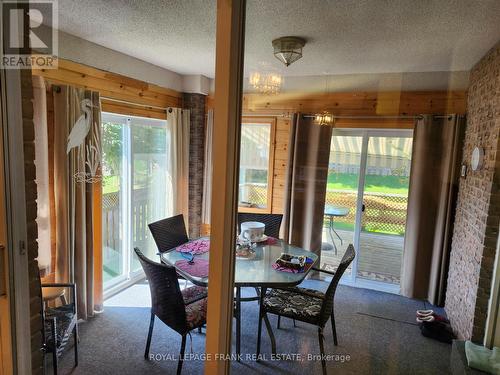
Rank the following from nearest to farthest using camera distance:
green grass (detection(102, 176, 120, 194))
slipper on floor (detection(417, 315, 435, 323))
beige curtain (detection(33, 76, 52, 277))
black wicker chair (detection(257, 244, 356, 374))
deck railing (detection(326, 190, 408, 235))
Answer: beige curtain (detection(33, 76, 52, 277)), black wicker chair (detection(257, 244, 356, 374)), slipper on floor (detection(417, 315, 435, 323)), green grass (detection(102, 176, 120, 194)), deck railing (detection(326, 190, 408, 235))

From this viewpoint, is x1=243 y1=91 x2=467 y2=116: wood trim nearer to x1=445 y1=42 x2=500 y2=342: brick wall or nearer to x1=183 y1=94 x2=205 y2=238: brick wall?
x1=445 y1=42 x2=500 y2=342: brick wall

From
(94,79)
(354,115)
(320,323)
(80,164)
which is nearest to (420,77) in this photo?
(354,115)

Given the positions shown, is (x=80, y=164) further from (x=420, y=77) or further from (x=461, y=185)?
(x=461, y=185)

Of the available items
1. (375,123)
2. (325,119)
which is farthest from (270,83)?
(375,123)

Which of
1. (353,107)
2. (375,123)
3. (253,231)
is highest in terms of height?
(353,107)

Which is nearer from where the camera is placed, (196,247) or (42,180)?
(42,180)

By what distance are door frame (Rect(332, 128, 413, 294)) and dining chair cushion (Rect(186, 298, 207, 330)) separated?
1547 mm

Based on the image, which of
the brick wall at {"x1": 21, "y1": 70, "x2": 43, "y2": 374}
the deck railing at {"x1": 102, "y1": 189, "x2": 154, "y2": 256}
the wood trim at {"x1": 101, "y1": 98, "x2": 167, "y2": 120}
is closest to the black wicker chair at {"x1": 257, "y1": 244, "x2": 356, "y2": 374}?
the brick wall at {"x1": 21, "y1": 70, "x2": 43, "y2": 374}

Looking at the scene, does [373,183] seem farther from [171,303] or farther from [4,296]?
[4,296]

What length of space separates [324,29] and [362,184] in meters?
1.75

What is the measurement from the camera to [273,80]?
320cm

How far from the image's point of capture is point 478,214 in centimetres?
241

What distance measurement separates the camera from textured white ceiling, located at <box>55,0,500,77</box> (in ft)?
6.22

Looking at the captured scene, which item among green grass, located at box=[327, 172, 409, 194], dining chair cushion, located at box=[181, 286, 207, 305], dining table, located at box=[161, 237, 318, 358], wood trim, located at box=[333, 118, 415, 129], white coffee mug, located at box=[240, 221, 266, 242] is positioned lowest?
dining chair cushion, located at box=[181, 286, 207, 305]
